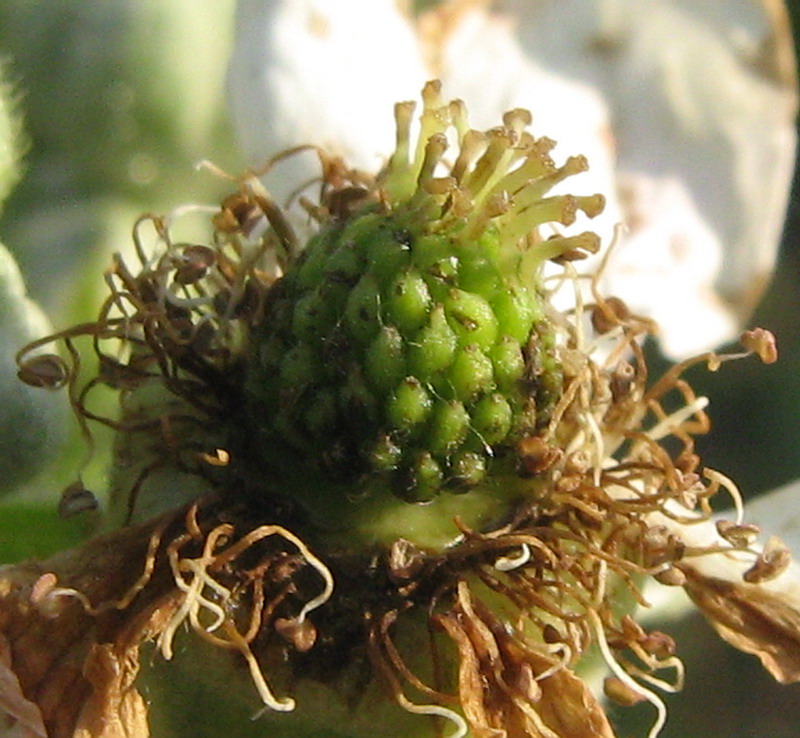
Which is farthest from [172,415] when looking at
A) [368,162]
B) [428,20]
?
[428,20]

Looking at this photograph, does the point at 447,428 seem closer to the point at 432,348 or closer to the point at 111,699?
the point at 432,348

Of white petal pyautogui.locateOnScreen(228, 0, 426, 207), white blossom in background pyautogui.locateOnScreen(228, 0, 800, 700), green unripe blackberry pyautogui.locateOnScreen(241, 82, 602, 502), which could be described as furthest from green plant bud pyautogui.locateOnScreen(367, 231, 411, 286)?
white blossom in background pyautogui.locateOnScreen(228, 0, 800, 700)

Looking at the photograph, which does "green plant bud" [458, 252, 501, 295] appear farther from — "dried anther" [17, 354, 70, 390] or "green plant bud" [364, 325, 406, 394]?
"dried anther" [17, 354, 70, 390]

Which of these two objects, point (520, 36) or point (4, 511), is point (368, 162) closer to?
point (520, 36)

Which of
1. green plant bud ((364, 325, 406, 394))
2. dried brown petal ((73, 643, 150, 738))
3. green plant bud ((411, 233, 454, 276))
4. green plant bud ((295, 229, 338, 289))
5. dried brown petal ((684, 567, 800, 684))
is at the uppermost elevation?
green plant bud ((411, 233, 454, 276))

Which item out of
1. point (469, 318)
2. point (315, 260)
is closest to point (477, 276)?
point (469, 318)

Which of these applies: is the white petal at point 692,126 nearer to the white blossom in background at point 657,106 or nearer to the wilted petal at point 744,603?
the white blossom in background at point 657,106
